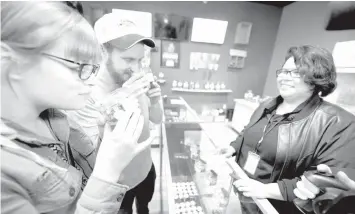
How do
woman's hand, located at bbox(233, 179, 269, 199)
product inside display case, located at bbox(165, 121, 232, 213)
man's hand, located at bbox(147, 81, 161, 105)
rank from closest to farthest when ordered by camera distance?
1. woman's hand, located at bbox(233, 179, 269, 199)
2. product inside display case, located at bbox(165, 121, 232, 213)
3. man's hand, located at bbox(147, 81, 161, 105)


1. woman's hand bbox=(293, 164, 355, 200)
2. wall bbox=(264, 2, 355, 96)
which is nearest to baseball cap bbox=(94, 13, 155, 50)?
woman's hand bbox=(293, 164, 355, 200)

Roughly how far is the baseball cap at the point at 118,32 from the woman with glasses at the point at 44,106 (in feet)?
1.97

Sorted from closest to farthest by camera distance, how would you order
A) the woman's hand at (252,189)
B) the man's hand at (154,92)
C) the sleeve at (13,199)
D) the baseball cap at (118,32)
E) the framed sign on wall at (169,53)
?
the sleeve at (13,199)
the woman's hand at (252,189)
the baseball cap at (118,32)
the man's hand at (154,92)
the framed sign on wall at (169,53)

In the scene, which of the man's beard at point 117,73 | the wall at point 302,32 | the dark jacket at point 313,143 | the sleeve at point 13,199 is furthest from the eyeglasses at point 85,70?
the wall at point 302,32

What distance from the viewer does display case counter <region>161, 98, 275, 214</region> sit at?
1168 millimetres

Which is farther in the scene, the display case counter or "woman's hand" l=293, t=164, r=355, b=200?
the display case counter

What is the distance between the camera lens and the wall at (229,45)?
3398 mm

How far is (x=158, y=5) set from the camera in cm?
331

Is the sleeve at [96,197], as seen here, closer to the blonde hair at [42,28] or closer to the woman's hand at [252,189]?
the blonde hair at [42,28]

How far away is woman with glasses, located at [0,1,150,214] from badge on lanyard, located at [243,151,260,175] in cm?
108

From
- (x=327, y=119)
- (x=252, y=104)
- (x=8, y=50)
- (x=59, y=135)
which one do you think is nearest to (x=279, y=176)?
(x=327, y=119)

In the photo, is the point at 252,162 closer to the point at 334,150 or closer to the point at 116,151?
the point at 334,150

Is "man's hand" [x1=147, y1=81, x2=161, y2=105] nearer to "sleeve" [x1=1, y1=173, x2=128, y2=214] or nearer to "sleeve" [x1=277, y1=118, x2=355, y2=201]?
"sleeve" [x1=1, y1=173, x2=128, y2=214]

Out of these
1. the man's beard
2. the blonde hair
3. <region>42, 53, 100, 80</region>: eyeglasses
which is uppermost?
the blonde hair
